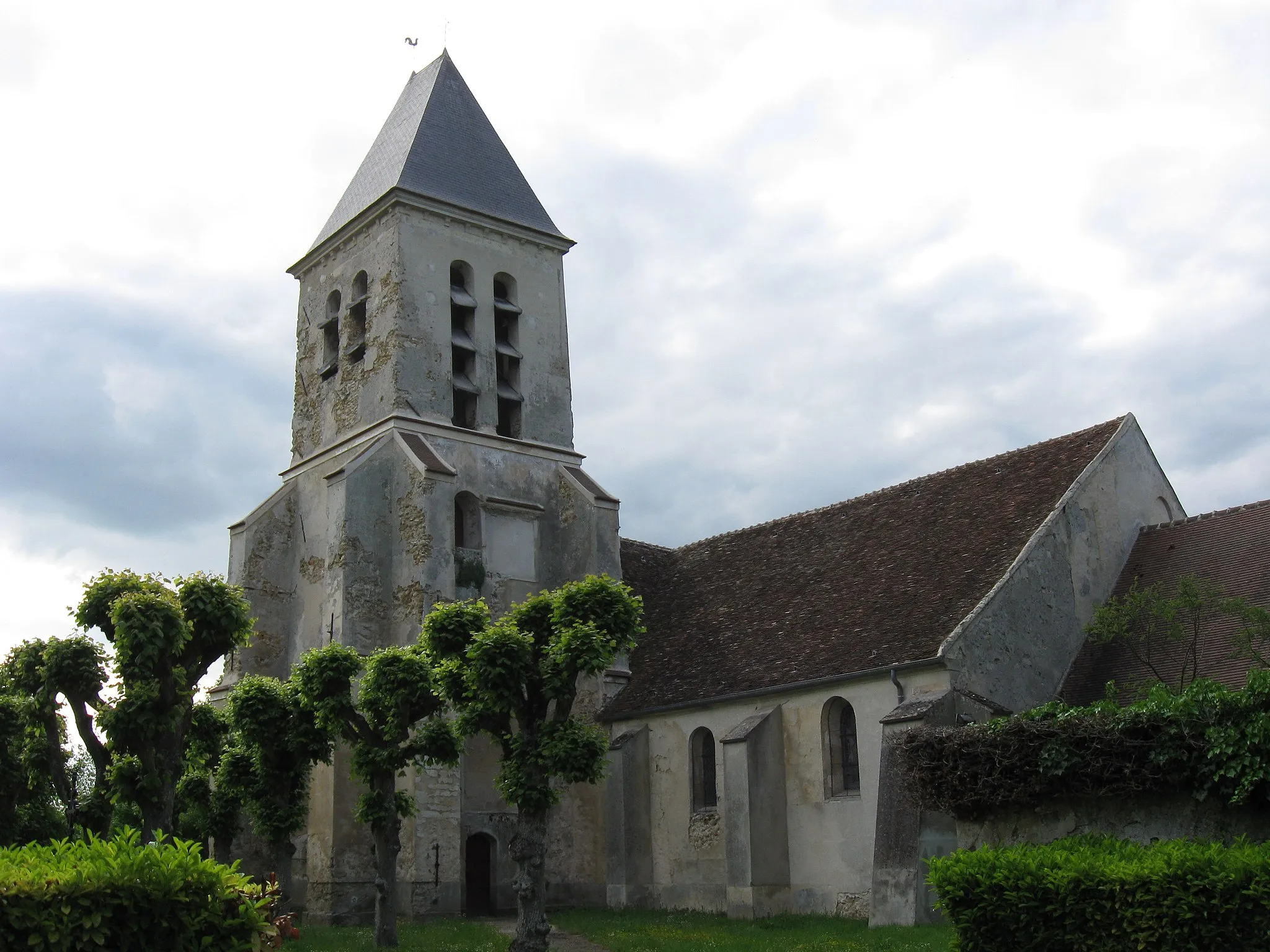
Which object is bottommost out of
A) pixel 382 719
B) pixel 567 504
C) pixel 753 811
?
pixel 753 811

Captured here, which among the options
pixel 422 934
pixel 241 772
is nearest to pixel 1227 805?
pixel 422 934

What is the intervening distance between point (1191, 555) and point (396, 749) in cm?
1581

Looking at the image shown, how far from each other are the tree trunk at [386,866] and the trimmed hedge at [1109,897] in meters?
10.2

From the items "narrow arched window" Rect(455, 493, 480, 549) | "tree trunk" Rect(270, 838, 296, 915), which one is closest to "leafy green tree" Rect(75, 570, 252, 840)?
"tree trunk" Rect(270, 838, 296, 915)

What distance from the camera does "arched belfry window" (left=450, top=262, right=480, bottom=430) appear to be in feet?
103

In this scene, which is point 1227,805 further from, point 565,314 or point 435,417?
point 565,314

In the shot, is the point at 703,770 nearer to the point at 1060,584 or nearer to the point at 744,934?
the point at 744,934

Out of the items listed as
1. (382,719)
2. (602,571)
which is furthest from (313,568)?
(382,719)

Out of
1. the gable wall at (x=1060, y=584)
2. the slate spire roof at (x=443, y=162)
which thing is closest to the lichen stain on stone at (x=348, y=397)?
the slate spire roof at (x=443, y=162)

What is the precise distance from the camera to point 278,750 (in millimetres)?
23141

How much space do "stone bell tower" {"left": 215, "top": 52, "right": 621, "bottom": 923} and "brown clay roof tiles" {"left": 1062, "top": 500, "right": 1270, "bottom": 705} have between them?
10.9 meters

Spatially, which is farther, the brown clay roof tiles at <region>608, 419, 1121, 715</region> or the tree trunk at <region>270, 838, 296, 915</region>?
the brown clay roof tiles at <region>608, 419, 1121, 715</region>

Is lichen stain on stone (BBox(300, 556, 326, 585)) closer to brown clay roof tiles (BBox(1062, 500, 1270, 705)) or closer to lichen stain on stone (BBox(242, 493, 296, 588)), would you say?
lichen stain on stone (BBox(242, 493, 296, 588))

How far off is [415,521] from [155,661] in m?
8.77
